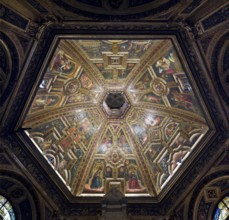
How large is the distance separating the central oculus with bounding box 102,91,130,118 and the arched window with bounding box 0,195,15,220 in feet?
22.9

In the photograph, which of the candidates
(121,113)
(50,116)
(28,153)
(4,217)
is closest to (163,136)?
(121,113)

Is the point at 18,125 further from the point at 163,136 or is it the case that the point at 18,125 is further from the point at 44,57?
the point at 163,136

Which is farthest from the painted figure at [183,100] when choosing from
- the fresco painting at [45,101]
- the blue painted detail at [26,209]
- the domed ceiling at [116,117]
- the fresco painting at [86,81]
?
the blue painted detail at [26,209]

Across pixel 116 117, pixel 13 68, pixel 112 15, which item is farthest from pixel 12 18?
pixel 116 117

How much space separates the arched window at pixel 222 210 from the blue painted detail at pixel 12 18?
995cm

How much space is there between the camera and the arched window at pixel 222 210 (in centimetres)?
1252

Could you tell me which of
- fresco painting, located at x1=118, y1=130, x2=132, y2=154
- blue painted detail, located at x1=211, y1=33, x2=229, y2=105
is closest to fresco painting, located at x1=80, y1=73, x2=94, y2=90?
fresco painting, located at x1=118, y1=130, x2=132, y2=154

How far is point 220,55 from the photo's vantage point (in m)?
11.0

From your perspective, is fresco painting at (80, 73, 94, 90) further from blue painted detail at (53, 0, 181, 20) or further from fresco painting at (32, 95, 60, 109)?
blue painted detail at (53, 0, 181, 20)

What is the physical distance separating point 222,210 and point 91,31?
8555 millimetres

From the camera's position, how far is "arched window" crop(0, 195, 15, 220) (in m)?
12.4

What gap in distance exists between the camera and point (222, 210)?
12766mm

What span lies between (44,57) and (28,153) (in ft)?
13.6

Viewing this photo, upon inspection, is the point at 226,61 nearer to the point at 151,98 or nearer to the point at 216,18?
the point at 216,18
